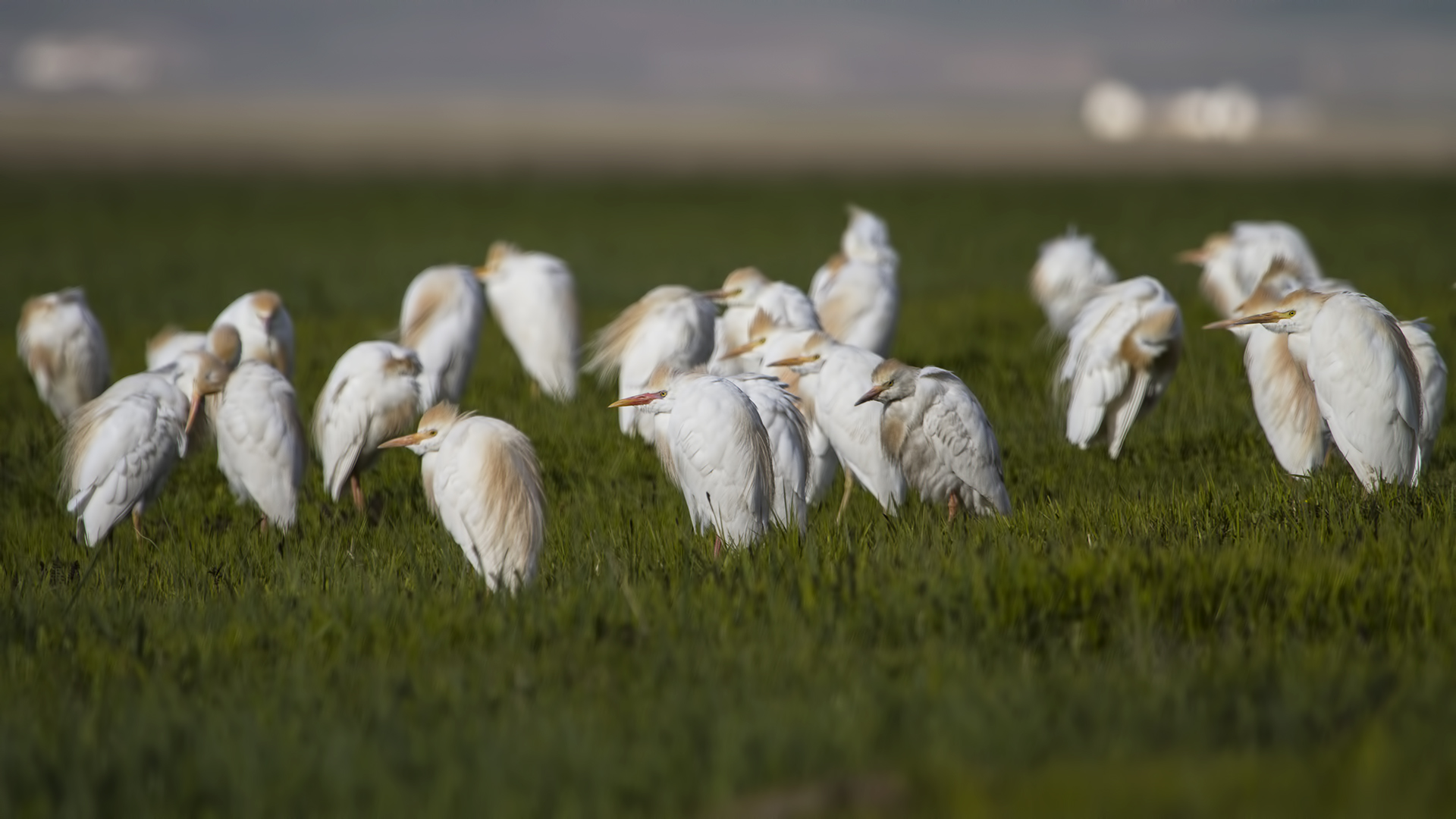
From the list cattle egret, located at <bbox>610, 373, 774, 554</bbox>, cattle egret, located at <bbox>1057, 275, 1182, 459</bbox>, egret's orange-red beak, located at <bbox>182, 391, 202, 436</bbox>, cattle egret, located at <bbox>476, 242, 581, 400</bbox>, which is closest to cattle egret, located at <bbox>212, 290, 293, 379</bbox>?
egret's orange-red beak, located at <bbox>182, 391, 202, 436</bbox>

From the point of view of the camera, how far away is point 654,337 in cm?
842

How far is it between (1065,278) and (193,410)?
27.2 ft

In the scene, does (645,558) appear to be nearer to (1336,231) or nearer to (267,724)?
(267,724)

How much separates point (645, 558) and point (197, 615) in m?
1.69

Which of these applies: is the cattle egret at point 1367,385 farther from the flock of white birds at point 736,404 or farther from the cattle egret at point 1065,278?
the cattle egret at point 1065,278

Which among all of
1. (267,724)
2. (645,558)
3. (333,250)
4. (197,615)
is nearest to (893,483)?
(645,558)

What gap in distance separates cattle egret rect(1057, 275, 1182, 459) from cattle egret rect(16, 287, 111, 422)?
701 centimetres

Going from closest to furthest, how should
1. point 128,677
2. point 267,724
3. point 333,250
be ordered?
point 267,724
point 128,677
point 333,250

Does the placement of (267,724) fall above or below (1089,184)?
below

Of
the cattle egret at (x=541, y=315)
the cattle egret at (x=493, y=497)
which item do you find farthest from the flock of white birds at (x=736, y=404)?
the cattle egret at (x=541, y=315)

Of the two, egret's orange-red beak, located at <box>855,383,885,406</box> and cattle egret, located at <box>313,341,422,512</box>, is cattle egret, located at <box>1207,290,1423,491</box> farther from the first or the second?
cattle egret, located at <box>313,341,422,512</box>

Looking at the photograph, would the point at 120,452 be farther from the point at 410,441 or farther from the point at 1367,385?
the point at 1367,385

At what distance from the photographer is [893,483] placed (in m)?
6.36

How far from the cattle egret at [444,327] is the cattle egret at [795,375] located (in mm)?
2521
